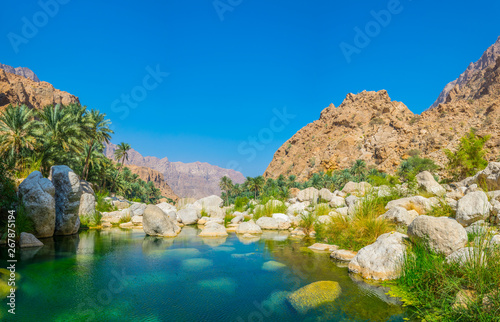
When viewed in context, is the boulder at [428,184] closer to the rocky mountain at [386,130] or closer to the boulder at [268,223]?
the boulder at [268,223]

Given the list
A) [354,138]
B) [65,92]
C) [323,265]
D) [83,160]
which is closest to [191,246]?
[323,265]

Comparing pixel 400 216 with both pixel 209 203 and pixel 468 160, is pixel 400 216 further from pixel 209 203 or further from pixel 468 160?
pixel 209 203

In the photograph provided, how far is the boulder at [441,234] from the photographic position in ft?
17.9

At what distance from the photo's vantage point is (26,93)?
87125mm

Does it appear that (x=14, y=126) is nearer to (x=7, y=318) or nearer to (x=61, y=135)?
(x=61, y=135)

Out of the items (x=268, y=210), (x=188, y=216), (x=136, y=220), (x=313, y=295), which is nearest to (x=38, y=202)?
(x=136, y=220)

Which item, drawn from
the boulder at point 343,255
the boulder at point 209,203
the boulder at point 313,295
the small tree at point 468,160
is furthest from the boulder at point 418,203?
the boulder at point 209,203

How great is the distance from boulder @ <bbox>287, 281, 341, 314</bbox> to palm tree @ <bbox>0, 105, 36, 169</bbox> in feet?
82.8

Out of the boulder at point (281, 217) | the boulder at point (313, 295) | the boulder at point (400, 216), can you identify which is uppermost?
the boulder at point (400, 216)

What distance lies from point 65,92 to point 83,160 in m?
114

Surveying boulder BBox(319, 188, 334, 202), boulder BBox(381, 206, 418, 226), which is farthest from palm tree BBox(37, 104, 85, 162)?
boulder BBox(381, 206, 418, 226)

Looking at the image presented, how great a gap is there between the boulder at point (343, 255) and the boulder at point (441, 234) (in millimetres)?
2796

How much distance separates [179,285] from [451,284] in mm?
5786

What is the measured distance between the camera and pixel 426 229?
597 centimetres
